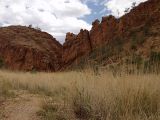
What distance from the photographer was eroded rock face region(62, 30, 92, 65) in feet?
148

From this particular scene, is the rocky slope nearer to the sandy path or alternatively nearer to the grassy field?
the sandy path

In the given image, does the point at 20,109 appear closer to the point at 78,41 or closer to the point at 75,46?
the point at 78,41

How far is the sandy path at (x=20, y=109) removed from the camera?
19.5ft

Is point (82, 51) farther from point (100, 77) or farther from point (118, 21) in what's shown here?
point (100, 77)

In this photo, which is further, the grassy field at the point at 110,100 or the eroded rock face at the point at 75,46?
the eroded rock face at the point at 75,46

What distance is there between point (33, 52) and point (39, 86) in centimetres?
3652

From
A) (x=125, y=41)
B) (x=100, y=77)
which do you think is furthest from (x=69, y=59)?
(x=100, y=77)

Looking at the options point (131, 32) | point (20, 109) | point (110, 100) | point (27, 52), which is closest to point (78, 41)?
point (27, 52)

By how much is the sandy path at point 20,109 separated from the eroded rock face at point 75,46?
3626cm

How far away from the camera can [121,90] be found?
18.1 feet

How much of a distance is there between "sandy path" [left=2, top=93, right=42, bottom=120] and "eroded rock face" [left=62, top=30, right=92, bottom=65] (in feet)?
119

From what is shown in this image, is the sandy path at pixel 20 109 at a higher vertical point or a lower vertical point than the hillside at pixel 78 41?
lower

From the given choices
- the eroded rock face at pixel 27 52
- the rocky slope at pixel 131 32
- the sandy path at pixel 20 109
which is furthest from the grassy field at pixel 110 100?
the eroded rock face at pixel 27 52

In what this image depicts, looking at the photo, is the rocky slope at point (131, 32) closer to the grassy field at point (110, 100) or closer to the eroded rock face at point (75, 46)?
the eroded rock face at point (75, 46)
